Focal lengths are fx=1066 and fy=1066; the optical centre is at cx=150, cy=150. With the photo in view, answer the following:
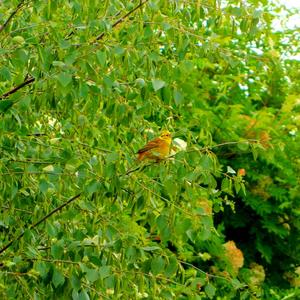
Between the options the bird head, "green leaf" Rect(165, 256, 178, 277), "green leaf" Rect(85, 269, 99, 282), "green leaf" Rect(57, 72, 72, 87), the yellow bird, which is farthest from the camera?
the bird head

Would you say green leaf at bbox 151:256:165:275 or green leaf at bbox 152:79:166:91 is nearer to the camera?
green leaf at bbox 152:79:166:91

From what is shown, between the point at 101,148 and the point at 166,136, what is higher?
the point at 166,136

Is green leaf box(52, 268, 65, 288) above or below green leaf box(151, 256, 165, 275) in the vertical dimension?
below

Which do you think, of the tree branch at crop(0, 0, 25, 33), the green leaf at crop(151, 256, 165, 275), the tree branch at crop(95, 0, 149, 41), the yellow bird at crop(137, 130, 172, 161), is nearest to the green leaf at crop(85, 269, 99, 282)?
the green leaf at crop(151, 256, 165, 275)

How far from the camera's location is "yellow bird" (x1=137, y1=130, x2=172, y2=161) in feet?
12.8

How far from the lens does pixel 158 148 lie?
13.4 ft

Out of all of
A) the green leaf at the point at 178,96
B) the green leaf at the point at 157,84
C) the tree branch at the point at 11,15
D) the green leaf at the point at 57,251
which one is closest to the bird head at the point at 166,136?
the green leaf at the point at 178,96

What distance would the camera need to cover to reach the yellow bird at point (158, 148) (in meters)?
3.90

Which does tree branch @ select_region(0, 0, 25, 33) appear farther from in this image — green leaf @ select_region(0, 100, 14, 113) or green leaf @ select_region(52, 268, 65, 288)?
green leaf @ select_region(52, 268, 65, 288)

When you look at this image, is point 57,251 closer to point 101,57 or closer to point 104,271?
point 104,271

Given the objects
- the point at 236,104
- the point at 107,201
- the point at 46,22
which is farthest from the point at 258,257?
the point at 46,22

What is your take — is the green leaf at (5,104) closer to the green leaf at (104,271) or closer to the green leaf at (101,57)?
the green leaf at (101,57)

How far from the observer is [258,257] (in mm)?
8859

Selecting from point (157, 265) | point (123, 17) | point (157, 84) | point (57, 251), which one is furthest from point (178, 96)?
point (57, 251)
